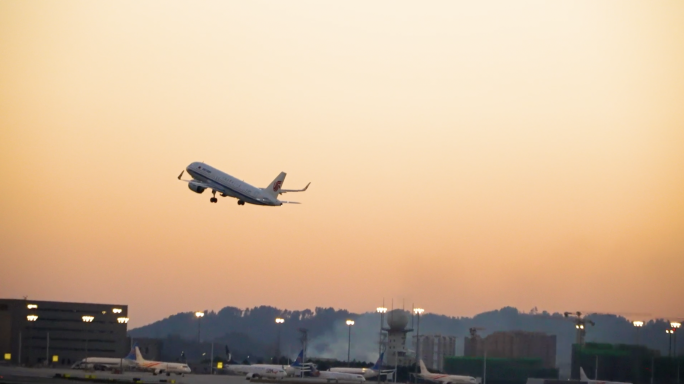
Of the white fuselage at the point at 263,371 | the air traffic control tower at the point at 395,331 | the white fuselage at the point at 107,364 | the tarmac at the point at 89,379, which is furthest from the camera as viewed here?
the air traffic control tower at the point at 395,331

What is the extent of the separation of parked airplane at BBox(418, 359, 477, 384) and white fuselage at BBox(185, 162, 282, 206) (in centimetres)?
3053

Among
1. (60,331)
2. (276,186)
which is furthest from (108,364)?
(60,331)

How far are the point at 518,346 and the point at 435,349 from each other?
26.3 m

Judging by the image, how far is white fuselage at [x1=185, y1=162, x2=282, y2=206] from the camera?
11762 cm

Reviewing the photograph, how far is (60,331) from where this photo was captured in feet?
616

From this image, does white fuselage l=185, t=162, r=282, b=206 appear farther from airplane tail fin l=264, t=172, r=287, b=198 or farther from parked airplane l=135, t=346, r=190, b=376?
parked airplane l=135, t=346, r=190, b=376

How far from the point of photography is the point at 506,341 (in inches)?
4609

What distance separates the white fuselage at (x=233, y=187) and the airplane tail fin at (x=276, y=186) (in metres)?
3.65

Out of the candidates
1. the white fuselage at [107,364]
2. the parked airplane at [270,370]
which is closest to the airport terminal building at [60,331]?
the white fuselage at [107,364]

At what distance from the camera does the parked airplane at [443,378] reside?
372 feet

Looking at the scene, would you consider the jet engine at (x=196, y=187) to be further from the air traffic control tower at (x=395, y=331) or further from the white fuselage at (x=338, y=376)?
the air traffic control tower at (x=395, y=331)

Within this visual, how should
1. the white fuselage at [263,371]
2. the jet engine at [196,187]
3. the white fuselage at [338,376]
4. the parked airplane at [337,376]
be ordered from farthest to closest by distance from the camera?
the white fuselage at [263,371]
the white fuselage at [338,376]
the parked airplane at [337,376]
the jet engine at [196,187]

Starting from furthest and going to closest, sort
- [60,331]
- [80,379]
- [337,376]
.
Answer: [60,331], [337,376], [80,379]

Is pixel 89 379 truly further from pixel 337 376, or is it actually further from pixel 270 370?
pixel 337 376
